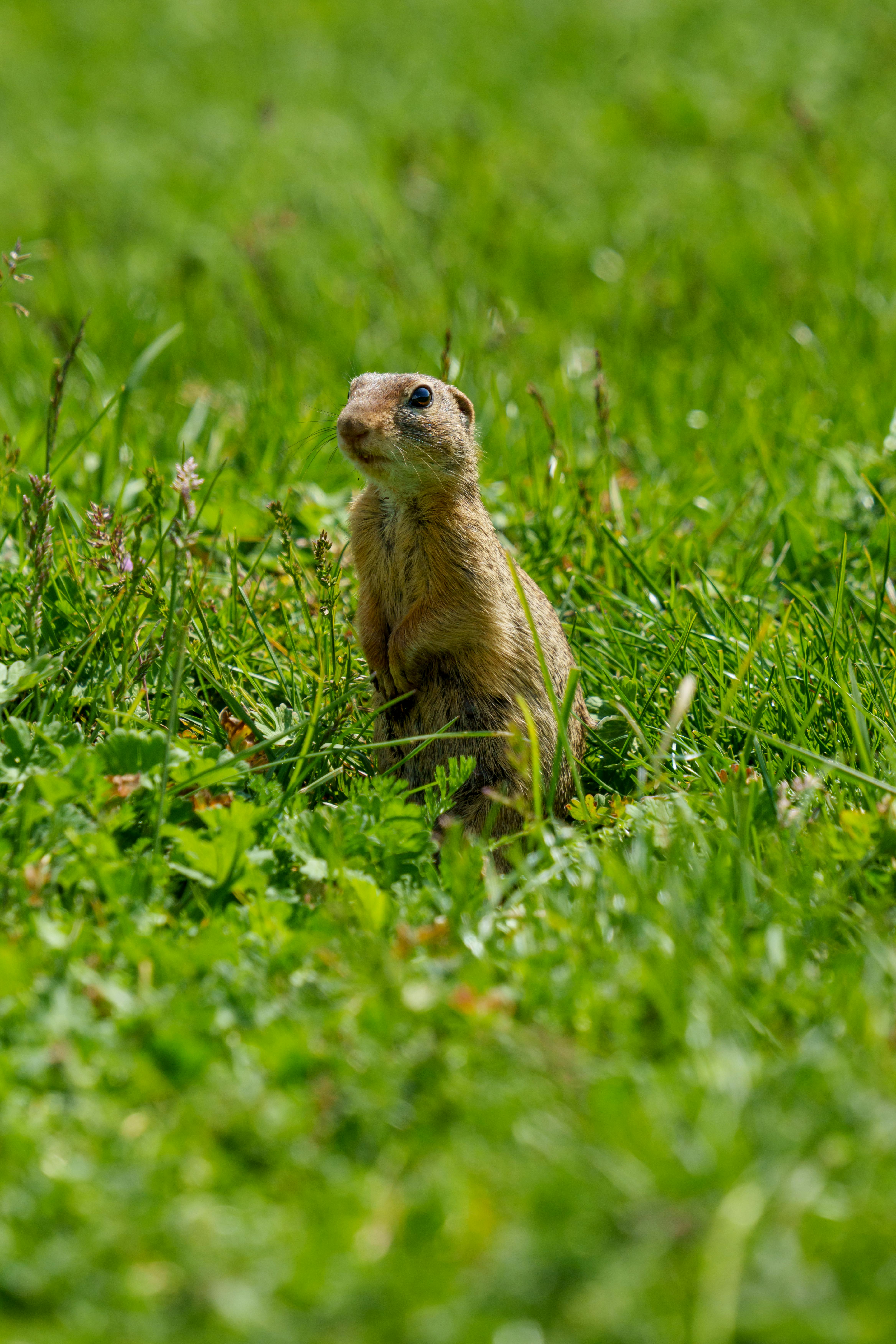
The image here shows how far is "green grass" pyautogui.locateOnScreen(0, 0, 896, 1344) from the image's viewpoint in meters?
1.90

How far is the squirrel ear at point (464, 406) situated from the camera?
392 centimetres

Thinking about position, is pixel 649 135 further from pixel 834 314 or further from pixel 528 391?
pixel 528 391

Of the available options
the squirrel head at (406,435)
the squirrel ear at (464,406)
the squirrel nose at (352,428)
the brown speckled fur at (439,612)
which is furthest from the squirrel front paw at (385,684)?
the squirrel ear at (464,406)

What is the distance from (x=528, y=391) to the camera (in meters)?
4.46

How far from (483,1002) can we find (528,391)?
261 cm

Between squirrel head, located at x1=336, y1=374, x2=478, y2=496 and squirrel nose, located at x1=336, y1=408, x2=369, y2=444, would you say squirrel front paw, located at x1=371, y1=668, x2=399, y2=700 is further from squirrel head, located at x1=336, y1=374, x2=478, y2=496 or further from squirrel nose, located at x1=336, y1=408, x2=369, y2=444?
squirrel nose, located at x1=336, y1=408, x2=369, y2=444

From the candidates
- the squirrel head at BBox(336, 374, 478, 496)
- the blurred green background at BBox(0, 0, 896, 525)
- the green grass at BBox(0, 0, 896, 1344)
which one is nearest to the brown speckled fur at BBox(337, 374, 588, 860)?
the squirrel head at BBox(336, 374, 478, 496)

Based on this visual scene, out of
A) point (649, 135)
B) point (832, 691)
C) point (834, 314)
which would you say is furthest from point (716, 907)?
point (649, 135)

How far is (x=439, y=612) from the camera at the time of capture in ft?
11.6

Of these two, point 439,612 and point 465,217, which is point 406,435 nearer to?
point 439,612

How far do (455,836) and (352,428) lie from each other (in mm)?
1211

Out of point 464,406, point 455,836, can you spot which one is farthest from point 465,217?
point 455,836

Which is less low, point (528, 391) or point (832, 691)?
point (528, 391)

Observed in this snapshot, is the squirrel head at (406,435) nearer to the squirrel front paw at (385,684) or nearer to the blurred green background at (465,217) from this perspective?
the squirrel front paw at (385,684)
